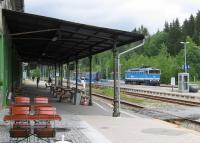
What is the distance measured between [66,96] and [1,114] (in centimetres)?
1251

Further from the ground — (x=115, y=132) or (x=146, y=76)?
(x=146, y=76)

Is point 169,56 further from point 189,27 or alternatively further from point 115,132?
point 115,132

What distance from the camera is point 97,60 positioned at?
590 ft

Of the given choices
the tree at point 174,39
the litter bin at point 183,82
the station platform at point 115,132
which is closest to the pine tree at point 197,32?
the tree at point 174,39

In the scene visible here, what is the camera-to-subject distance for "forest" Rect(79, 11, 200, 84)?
94438 mm

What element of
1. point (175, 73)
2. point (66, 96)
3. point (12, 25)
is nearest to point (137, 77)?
point (175, 73)

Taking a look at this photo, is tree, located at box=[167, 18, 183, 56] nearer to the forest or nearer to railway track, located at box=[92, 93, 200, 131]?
the forest

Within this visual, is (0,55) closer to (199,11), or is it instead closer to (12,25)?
(12,25)

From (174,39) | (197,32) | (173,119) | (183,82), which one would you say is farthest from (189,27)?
(173,119)

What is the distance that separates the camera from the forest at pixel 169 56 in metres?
94.4

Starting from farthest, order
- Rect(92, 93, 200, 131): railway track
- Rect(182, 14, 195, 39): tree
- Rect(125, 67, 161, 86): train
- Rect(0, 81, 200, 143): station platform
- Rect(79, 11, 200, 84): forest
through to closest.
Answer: Rect(182, 14, 195, 39): tree < Rect(79, 11, 200, 84): forest < Rect(125, 67, 161, 86): train < Rect(92, 93, 200, 131): railway track < Rect(0, 81, 200, 143): station platform

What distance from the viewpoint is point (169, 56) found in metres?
124

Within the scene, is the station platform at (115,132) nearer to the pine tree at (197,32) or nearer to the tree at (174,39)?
the pine tree at (197,32)

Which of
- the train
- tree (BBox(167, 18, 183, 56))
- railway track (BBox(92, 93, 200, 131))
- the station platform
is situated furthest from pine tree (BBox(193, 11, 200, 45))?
the station platform
